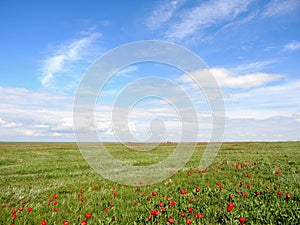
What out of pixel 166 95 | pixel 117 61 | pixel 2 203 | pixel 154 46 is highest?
pixel 154 46

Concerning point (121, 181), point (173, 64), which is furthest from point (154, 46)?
point (121, 181)

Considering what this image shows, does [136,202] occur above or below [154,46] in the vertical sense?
below

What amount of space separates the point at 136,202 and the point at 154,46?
9.09 m

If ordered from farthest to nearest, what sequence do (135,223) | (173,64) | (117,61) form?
(173,64)
(117,61)
(135,223)

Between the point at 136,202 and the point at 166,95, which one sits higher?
the point at 166,95

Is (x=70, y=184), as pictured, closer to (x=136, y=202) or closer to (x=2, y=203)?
(x=2, y=203)

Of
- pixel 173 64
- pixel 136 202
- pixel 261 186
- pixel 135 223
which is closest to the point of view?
pixel 135 223

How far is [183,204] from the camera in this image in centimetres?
619

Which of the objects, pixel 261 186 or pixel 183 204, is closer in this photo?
pixel 183 204

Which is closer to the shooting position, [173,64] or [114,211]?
[114,211]

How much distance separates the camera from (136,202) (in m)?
6.44

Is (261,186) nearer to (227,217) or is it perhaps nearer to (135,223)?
(227,217)

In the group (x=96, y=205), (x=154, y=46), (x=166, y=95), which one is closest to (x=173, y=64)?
(x=154, y=46)

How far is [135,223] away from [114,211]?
1187mm
